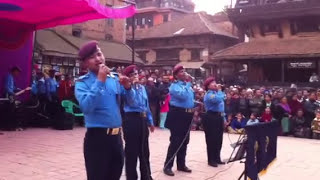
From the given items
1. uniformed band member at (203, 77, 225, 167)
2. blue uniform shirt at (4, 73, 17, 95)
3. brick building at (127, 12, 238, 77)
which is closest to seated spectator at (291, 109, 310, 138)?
uniformed band member at (203, 77, 225, 167)

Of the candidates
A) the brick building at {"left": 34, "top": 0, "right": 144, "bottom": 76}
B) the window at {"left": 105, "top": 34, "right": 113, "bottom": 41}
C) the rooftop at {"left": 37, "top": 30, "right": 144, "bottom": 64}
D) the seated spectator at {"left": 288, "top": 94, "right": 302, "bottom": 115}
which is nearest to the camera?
the seated spectator at {"left": 288, "top": 94, "right": 302, "bottom": 115}

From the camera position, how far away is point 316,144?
1118cm

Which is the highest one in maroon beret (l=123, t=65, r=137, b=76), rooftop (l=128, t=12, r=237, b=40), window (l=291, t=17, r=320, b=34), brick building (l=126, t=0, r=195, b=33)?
brick building (l=126, t=0, r=195, b=33)

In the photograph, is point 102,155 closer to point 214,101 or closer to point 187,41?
point 214,101

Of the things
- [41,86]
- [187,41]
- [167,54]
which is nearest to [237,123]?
[41,86]

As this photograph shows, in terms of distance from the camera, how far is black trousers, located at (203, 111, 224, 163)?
7.60 m

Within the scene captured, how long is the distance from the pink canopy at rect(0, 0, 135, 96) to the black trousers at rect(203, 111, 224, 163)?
10.7 ft

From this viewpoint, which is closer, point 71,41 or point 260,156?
point 260,156

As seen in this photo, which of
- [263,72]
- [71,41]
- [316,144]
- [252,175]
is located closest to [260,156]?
[252,175]

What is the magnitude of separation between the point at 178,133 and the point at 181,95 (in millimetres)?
648

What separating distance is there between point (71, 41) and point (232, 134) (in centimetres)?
1109

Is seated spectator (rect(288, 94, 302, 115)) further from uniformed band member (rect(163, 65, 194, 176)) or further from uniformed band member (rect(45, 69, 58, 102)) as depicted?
uniformed band member (rect(45, 69, 58, 102))

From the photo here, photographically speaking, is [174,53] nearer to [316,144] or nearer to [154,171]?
[316,144]

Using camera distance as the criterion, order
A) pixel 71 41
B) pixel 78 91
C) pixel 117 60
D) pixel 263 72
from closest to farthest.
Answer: pixel 78 91, pixel 71 41, pixel 117 60, pixel 263 72
